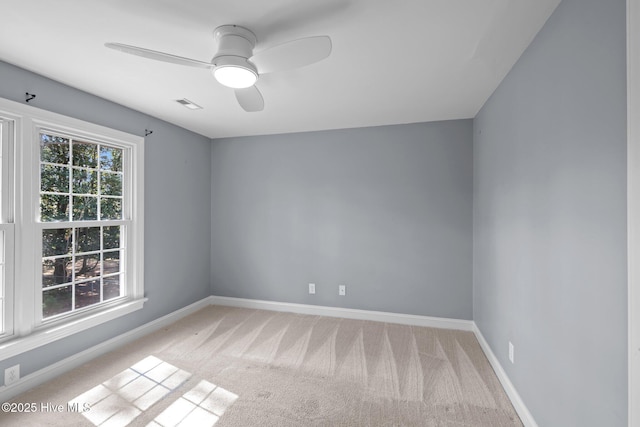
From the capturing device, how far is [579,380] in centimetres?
134

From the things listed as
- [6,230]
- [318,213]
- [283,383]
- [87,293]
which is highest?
[318,213]

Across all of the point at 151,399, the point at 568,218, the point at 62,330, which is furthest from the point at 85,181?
the point at 568,218

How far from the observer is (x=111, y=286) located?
120 inches

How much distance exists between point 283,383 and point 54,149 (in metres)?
2.75

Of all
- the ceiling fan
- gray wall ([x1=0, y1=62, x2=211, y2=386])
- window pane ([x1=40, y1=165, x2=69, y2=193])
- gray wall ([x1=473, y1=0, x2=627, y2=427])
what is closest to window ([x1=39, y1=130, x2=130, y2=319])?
window pane ([x1=40, y1=165, x2=69, y2=193])

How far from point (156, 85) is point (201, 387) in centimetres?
252

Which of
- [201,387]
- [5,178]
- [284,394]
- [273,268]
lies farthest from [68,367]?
[273,268]

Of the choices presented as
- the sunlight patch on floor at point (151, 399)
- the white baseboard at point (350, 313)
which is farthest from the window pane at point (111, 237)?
the white baseboard at point (350, 313)

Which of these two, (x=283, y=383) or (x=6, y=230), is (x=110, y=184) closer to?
(x=6, y=230)

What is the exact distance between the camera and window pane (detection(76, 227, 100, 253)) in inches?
107

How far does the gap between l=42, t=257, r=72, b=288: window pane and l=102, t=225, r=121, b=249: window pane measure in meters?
0.37

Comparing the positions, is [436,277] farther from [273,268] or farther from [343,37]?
[343,37]

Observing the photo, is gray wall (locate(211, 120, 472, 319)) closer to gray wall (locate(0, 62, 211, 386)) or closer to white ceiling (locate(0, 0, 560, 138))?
gray wall (locate(0, 62, 211, 386))

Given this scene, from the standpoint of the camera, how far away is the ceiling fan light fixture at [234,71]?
169 cm
